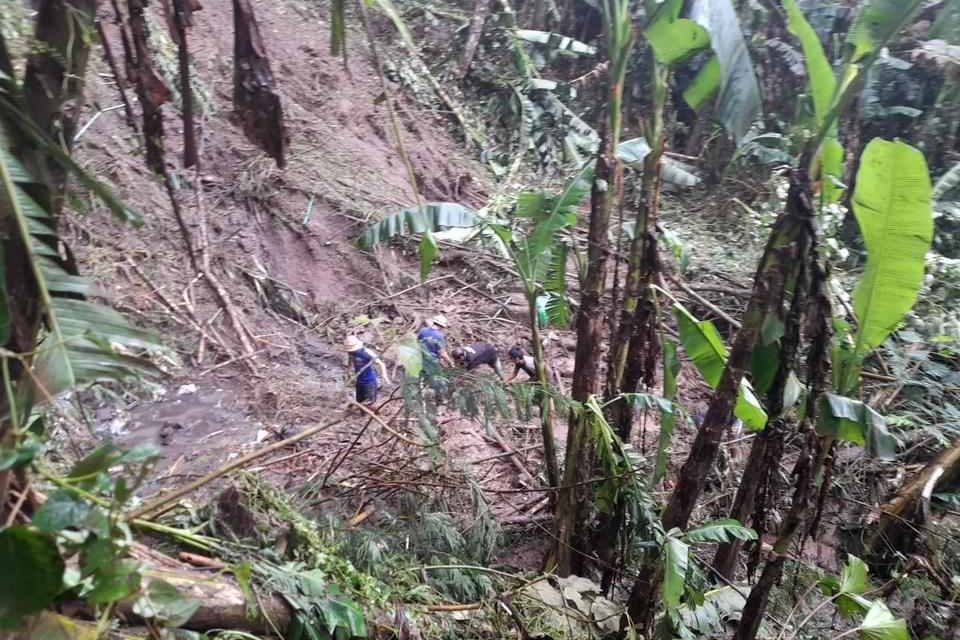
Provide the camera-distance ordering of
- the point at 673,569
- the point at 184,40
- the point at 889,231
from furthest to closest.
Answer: the point at 889,231 → the point at 673,569 → the point at 184,40

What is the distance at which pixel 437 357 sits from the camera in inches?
205

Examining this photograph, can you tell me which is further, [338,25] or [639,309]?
[639,309]

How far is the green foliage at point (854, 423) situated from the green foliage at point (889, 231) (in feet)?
0.92

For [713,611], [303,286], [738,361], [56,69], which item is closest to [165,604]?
[56,69]

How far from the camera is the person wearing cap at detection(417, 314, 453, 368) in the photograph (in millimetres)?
5045

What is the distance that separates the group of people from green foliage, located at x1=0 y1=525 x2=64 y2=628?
124 inches

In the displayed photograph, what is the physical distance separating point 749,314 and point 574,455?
1.19m

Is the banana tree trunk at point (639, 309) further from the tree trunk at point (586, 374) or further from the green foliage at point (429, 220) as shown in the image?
the green foliage at point (429, 220)

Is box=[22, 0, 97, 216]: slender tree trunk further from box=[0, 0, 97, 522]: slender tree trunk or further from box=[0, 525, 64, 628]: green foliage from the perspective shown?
box=[0, 525, 64, 628]: green foliage

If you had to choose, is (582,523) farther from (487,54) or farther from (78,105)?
(487,54)

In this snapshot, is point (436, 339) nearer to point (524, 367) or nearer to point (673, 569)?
point (524, 367)

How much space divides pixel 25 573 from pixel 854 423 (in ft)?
8.27

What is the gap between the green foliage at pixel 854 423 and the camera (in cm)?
242

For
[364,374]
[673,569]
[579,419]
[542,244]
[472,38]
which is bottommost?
[364,374]
